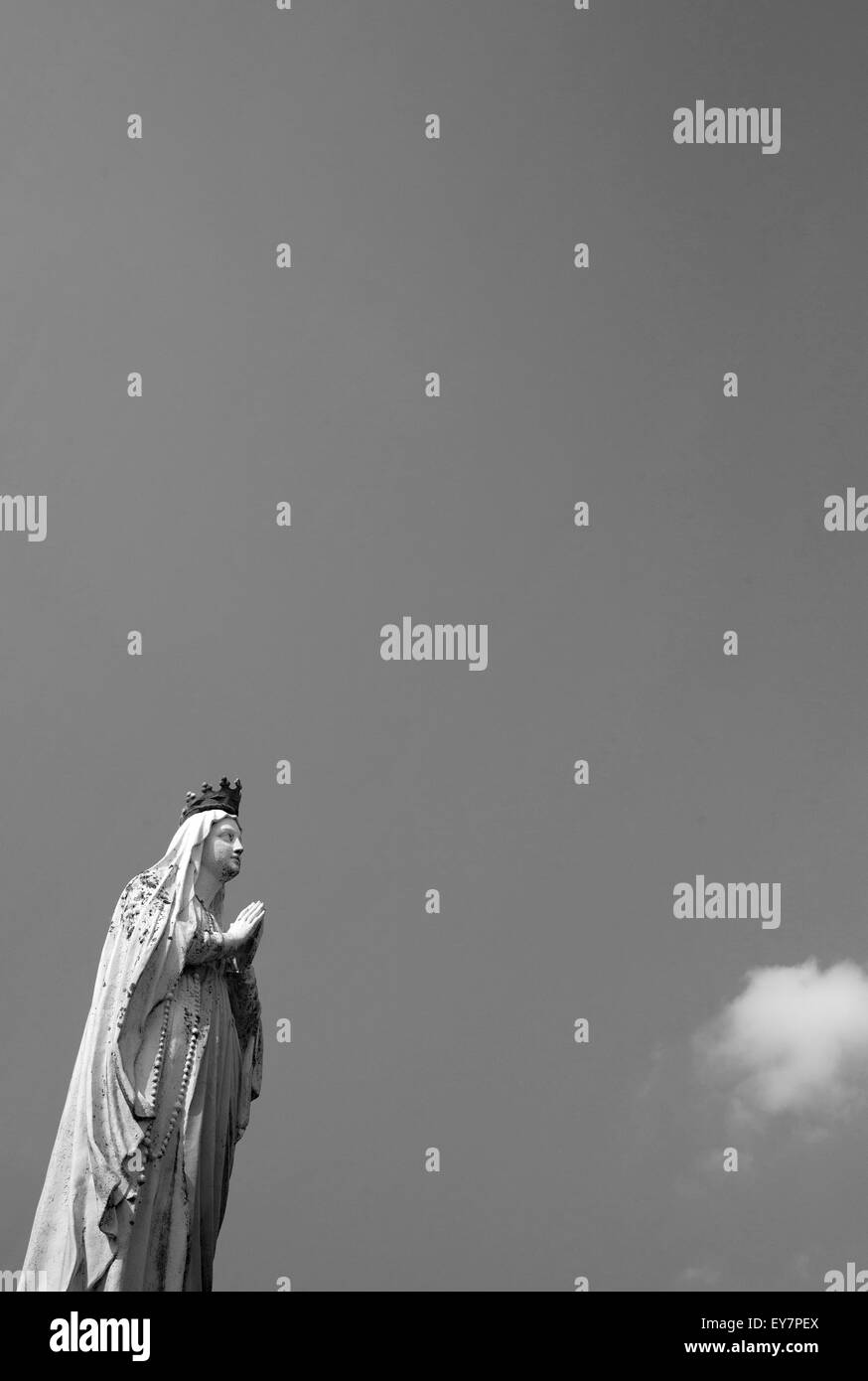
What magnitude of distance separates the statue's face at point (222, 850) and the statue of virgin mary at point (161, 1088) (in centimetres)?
1

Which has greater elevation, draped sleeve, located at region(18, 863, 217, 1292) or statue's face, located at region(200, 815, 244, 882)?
statue's face, located at region(200, 815, 244, 882)

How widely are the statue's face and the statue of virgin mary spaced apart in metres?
0.01

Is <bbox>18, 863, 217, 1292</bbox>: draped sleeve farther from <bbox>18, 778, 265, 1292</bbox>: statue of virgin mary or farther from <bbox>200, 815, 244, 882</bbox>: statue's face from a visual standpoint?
<bbox>200, 815, 244, 882</bbox>: statue's face

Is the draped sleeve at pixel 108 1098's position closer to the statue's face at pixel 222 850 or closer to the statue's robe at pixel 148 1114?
the statue's robe at pixel 148 1114

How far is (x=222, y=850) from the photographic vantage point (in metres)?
19.1

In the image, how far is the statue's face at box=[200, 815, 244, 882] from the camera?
19094mm

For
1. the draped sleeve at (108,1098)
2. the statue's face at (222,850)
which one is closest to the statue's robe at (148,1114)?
the draped sleeve at (108,1098)

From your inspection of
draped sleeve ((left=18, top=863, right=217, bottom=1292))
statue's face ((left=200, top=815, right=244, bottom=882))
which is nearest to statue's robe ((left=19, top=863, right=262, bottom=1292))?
draped sleeve ((left=18, top=863, right=217, bottom=1292))

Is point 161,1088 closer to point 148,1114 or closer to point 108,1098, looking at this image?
point 148,1114

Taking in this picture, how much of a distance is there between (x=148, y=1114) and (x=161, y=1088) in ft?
1.20

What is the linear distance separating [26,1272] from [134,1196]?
127 centimetres

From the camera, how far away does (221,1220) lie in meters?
18.2

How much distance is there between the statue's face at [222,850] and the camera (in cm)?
1909

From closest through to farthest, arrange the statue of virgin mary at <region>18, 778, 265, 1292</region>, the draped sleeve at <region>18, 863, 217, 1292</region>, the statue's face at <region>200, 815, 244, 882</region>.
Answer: the draped sleeve at <region>18, 863, 217, 1292</region> < the statue of virgin mary at <region>18, 778, 265, 1292</region> < the statue's face at <region>200, 815, 244, 882</region>
